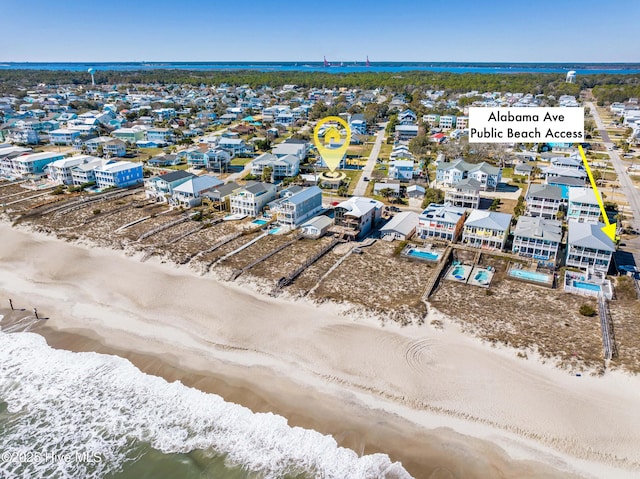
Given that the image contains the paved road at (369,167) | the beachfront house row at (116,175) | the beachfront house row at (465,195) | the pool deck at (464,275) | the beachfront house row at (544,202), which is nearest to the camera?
the pool deck at (464,275)

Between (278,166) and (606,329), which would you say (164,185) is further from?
(606,329)

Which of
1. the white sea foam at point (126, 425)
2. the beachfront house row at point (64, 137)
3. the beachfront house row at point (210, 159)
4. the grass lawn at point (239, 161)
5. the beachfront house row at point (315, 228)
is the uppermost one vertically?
the beachfront house row at point (64, 137)

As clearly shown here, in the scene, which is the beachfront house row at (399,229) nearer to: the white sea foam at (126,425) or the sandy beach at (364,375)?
the sandy beach at (364,375)

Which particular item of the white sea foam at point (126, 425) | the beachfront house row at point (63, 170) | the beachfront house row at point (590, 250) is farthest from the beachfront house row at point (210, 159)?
the beachfront house row at point (590, 250)

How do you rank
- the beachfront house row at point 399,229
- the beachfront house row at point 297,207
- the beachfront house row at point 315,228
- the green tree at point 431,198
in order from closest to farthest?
1. the beachfront house row at point 399,229
2. the beachfront house row at point 315,228
3. the beachfront house row at point 297,207
4. the green tree at point 431,198

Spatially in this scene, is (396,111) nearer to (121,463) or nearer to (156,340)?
(156,340)

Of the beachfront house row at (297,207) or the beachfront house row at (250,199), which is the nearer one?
the beachfront house row at (297,207)

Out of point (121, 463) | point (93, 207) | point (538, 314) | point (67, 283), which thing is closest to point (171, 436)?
point (121, 463)

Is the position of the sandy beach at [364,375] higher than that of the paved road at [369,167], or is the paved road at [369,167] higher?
the paved road at [369,167]
